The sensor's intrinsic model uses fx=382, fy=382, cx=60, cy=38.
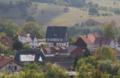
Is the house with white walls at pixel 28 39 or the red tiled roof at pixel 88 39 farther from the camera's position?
the house with white walls at pixel 28 39

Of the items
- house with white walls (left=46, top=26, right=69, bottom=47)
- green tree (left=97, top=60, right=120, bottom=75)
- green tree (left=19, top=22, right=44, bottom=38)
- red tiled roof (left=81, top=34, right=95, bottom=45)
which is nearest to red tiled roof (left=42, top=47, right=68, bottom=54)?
house with white walls (left=46, top=26, right=69, bottom=47)

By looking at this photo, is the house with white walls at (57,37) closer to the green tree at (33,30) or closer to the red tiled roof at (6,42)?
the red tiled roof at (6,42)

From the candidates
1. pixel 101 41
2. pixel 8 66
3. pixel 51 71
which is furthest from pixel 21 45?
pixel 51 71

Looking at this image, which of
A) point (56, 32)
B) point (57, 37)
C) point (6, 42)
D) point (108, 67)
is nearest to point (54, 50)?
point (57, 37)

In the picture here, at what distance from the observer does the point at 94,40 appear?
376 ft

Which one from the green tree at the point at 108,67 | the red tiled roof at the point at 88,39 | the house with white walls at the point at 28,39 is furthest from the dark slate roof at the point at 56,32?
the green tree at the point at 108,67

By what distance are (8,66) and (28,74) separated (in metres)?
18.5

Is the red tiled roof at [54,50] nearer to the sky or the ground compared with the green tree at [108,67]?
nearer to the sky

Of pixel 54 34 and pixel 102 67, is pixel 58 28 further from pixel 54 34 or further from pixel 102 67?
pixel 102 67

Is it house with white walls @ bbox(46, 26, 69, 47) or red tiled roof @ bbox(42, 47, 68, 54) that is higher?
house with white walls @ bbox(46, 26, 69, 47)

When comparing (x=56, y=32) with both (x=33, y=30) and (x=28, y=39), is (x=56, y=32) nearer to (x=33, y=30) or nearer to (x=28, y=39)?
(x=28, y=39)

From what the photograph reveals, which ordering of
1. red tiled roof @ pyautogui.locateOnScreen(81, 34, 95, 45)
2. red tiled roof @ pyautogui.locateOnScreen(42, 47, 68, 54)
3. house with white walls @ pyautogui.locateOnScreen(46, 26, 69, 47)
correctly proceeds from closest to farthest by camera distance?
red tiled roof @ pyautogui.locateOnScreen(42, 47, 68, 54) < house with white walls @ pyautogui.locateOnScreen(46, 26, 69, 47) < red tiled roof @ pyautogui.locateOnScreen(81, 34, 95, 45)

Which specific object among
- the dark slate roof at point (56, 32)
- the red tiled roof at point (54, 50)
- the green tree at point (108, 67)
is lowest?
the green tree at point (108, 67)

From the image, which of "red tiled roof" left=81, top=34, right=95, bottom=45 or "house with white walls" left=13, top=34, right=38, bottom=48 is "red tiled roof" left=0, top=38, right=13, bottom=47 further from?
"red tiled roof" left=81, top=34, right=95, bottom=45
